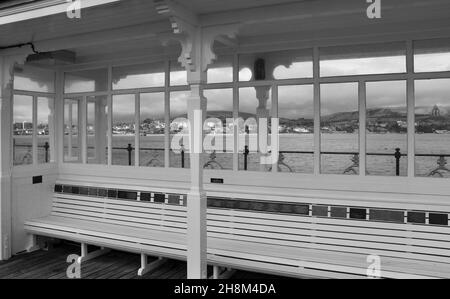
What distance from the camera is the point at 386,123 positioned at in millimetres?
4031

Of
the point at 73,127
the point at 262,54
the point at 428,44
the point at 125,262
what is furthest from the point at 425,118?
the point at 73,127

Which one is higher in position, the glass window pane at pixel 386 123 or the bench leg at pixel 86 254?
the glass window pane at pixel 386 123

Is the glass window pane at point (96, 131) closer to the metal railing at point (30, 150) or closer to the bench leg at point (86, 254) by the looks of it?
the metal railing at point (30, 150)

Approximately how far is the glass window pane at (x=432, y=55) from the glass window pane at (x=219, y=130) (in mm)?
1974

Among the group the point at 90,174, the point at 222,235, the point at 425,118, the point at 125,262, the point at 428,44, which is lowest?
the point at 125,262

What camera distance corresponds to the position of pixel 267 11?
131 inches

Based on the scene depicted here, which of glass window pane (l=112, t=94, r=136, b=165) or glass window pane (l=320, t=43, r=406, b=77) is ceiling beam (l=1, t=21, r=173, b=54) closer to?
glass window pane (l=112, t=94, r=136, b=165)

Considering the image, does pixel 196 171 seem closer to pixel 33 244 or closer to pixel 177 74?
pixel 177 74

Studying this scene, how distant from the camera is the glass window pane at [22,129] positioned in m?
5.43

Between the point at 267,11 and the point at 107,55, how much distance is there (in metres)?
2.87

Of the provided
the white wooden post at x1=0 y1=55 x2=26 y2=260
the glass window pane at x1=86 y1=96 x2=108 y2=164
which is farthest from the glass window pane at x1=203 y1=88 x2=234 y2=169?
the white wooden post at x1=0 y1=55 x2=26 y2=260

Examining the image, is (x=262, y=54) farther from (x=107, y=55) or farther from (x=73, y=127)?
(x=73, y=127)

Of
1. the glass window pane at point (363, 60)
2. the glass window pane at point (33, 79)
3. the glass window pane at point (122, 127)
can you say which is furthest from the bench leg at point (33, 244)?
the glass window pane at point (363, 60)

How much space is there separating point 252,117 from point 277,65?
64cm
